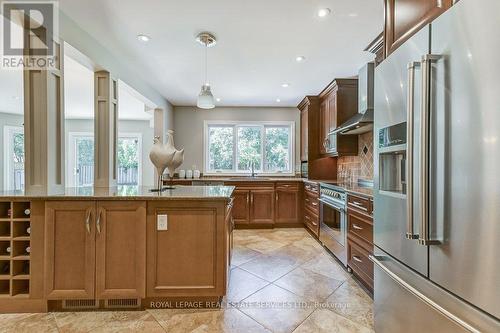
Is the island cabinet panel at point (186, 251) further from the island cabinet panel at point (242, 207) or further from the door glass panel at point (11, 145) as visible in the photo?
the door glass panel at point (11, 145)


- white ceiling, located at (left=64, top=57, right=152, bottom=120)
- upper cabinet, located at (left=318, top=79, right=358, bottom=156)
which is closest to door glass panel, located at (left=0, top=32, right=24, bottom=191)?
white ceiling, located at (left=64, top=57, right=152, bottom=120)

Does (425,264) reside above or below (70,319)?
above

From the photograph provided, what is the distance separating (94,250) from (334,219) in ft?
8.51

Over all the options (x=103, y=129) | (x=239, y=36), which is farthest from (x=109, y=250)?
(x=239, y=36)

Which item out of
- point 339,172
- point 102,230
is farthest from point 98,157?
point 339,172

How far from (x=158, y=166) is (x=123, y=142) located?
18.8 ft

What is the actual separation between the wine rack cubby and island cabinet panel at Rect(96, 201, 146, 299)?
0.57 meters

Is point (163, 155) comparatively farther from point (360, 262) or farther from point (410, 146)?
point (360, 262)

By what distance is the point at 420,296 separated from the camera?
116 cm

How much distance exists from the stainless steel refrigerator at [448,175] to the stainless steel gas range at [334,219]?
4.72 ft

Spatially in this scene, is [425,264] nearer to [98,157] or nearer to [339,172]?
[98,157]

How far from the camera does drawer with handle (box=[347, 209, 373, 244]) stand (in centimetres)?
228

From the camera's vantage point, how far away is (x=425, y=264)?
3.79 feet

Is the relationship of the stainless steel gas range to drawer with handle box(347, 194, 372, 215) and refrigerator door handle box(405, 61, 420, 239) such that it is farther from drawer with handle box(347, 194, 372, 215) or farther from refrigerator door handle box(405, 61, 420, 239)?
refrigerator door handle box(405, 61, 420, 239)
